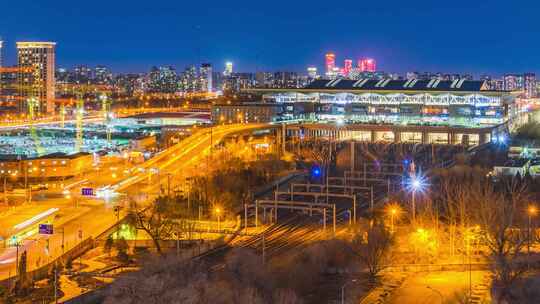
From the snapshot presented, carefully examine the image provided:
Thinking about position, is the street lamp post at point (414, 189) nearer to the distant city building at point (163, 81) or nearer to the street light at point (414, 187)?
the street light at point (414, 187)

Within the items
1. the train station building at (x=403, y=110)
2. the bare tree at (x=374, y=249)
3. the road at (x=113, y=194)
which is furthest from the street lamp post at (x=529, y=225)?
the train station building at (x=403, y=110)

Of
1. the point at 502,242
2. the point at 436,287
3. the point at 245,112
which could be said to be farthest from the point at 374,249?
the point at 245,112

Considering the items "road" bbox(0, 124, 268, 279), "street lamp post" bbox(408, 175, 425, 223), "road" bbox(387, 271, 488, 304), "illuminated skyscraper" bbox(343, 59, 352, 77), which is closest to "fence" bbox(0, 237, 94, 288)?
"road" bbox(0, 124, 268, 279)

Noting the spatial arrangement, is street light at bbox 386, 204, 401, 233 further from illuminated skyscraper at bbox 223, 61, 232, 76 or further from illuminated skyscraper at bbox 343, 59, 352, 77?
illuminated skyscraper at bbox 223, 61, 232, 76

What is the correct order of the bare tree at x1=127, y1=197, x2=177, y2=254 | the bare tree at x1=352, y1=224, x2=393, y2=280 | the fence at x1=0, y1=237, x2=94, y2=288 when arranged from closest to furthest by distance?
the fence at x1=0, y1=237, x2=94, y2=288
the bare tree at x1=352, y1=224, x2=393, y2=280
the bare tree at x1=127, y1=197, x2=177, y2=254

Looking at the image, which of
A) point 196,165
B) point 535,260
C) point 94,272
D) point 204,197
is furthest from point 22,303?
point 196,165
